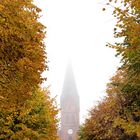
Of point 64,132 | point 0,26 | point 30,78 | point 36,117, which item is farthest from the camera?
point 64,132

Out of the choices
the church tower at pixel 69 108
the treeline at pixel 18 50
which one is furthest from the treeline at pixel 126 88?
the church tower at pixel 69 108

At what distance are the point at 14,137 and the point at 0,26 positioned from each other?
14701mm

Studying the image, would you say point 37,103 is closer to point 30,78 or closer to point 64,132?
point 30,78

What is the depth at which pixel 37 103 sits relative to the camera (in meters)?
32.7

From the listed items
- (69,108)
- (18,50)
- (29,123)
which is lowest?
(18,50)

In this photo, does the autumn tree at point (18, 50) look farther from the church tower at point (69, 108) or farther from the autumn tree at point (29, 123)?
the church tower at point (69, 108)

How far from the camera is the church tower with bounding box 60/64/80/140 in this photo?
148250 millimetres

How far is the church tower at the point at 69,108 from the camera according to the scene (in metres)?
148

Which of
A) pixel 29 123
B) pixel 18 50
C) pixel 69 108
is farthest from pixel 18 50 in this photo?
pixel 69 108

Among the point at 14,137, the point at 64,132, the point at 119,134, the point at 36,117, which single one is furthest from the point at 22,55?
the point at 64,132

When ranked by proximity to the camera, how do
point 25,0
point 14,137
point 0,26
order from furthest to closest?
point 14,137, point 25,0, point 0,26

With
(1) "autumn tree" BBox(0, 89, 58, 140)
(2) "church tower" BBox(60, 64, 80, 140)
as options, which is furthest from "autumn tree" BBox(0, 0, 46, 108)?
(2) "church tower" BBox(60, 64, 80, 140)

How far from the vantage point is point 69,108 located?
6102 inches

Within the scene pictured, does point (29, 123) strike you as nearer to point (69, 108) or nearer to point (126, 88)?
point (126, 88)
